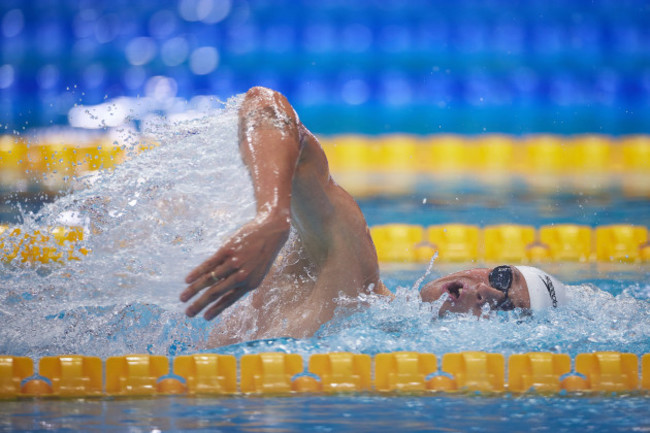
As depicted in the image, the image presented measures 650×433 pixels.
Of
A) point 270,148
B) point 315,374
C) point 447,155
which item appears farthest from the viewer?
point 447,155

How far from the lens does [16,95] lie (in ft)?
23.2

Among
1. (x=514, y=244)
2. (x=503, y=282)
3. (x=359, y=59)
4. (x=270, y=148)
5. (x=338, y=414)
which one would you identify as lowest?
(x=338, y=414)

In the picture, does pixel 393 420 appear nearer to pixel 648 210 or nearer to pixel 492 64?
pixel 648 210

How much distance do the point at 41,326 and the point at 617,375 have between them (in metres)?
1.75

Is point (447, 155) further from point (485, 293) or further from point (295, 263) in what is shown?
point (295, 263)

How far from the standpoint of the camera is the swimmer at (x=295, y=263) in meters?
1.61

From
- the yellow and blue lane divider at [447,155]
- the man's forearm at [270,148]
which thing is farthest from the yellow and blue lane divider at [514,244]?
the man's forearm at [270,148]

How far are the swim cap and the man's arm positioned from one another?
3.37 ft

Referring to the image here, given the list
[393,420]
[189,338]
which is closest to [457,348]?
[393,420]

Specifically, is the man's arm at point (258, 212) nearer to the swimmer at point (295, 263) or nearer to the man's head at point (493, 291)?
the swimmer at point (295, 263)

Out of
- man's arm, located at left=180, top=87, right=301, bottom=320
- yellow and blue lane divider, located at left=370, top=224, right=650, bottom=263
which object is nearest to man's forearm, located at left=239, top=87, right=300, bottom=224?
man's arm, located at left=180, top=87, right=301, bottom=320

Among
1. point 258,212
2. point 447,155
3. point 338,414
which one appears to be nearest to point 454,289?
point 338,414

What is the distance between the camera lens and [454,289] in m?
2.62

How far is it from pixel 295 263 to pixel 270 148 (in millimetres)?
692
